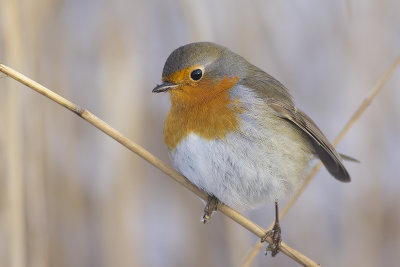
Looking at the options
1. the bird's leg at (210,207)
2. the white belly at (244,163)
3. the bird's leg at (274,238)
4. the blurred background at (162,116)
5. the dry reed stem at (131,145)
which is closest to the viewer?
the dry reed stem at (131,145)

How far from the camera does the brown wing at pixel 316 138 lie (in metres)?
2.73

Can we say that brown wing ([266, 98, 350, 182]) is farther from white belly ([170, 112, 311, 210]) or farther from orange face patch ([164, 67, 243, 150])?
orange face patch ([164, 67, 243, 150])

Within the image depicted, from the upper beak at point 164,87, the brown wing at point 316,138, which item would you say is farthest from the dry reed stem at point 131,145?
the brown wing at point 316,138

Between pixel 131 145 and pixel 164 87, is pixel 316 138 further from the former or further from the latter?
pixel 131 145

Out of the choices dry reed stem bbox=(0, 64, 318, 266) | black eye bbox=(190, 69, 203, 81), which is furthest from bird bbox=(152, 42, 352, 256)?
dry reed stem bbox=(0, 64, 318, 266)

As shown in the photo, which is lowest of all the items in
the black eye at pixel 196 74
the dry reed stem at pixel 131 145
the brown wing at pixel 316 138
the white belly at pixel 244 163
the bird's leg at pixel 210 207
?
the bird's leg at pixel 210 207

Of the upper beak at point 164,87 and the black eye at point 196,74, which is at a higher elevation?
the black eye at point 196,74

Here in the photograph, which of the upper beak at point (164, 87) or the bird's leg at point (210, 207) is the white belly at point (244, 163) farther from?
the upper beak at point (164, 87)

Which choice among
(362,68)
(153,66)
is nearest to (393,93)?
(362,68)

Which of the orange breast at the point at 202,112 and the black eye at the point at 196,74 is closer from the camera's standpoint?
the orange breast at the point at 202,112

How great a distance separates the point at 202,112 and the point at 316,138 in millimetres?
645

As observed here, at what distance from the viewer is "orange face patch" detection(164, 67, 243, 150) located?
8.18ft

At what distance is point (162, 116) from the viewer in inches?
158

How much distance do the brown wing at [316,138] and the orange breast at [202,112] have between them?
0.27 meters
